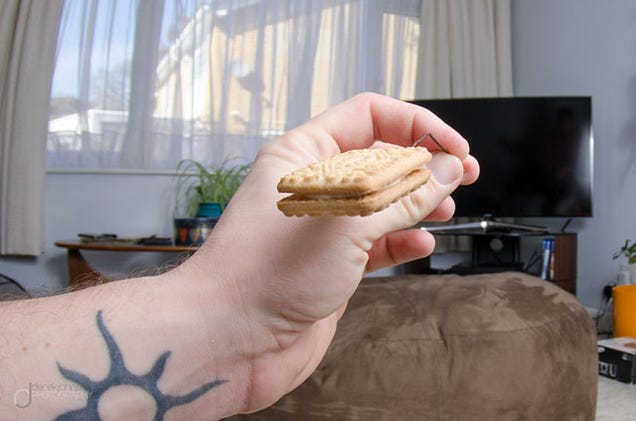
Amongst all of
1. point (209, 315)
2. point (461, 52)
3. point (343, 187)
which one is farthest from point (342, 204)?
point (461, 52)

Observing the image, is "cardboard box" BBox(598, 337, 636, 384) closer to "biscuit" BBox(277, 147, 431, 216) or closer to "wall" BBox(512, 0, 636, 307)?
"wall" BBox(512, 0, 636, 307)

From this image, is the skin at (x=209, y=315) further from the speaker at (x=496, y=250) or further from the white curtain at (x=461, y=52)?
the white curtain at (x=461, y=52)

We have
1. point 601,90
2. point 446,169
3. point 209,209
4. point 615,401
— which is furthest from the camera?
point 601,90

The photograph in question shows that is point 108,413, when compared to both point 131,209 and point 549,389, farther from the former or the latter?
point 131,209

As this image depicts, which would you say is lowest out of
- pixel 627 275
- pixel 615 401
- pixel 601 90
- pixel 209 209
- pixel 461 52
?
pixel 615 401

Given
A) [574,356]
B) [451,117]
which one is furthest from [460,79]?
[574,356]

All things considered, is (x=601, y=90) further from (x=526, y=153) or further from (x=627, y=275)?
(x=627, y=275)

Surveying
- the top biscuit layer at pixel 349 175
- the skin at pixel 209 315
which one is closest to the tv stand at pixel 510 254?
the skin at pixel 209 315
